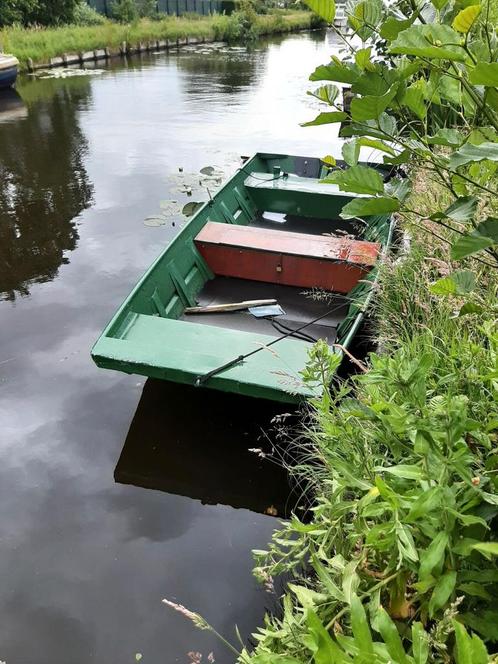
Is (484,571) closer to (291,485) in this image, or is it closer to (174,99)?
(291,485)

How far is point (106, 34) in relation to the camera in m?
22.4

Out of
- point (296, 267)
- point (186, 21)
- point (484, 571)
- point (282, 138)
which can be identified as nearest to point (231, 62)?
point (186, 21)

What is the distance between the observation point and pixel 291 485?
3.71m

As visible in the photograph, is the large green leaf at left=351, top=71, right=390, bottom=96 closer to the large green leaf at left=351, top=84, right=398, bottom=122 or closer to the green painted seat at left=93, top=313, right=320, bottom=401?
the large green leaf at left=351, top=84, right=398, bottom=122

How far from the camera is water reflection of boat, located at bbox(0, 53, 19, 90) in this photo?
15.5 m

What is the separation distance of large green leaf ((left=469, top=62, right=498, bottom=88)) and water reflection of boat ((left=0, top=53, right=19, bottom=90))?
1780cm

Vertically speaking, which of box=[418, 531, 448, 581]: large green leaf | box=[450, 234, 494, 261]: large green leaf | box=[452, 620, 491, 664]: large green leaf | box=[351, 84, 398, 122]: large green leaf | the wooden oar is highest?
box=[351, 84, 398, 122]: large green leaf

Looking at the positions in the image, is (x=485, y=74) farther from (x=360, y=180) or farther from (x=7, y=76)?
(x=7, y=76)

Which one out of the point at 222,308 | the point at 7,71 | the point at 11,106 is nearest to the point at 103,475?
the point at 222,308

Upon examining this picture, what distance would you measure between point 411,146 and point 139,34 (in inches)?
1069

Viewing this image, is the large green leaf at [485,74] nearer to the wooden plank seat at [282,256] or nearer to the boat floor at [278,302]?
the boat floor at [278,302]

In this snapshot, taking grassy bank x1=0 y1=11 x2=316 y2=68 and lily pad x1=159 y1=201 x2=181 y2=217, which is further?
grassy bank x1=0 y1=11 x2=316 y2=68

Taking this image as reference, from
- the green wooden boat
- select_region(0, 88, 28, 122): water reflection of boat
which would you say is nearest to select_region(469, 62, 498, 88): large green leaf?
the green wooden boat

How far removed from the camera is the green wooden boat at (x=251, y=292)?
11.5 ft
